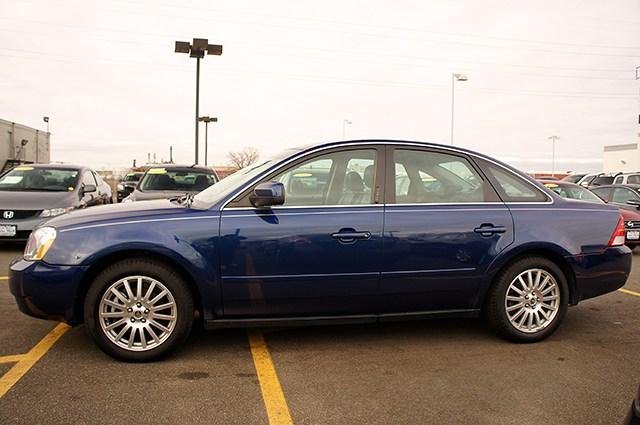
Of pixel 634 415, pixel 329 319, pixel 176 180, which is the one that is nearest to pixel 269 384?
pixel 329 319

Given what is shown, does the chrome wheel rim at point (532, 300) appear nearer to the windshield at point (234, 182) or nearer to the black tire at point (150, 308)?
the windshield at point (234, 182)

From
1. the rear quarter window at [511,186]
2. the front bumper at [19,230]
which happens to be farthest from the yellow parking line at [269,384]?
the front bumper at [19,230]

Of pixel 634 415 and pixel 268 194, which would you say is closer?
pixel 634 415

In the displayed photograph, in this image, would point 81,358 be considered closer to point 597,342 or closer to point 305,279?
point 305,279

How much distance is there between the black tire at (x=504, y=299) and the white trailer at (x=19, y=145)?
17034 mm

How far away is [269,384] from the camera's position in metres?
3.48

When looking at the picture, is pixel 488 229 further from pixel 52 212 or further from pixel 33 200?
pixel 33 200

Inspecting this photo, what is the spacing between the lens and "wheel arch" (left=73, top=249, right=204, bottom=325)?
375 centimetres

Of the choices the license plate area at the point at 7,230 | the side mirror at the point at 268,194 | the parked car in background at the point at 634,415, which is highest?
the side mirror at the point at 268,194

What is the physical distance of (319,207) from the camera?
402 cm

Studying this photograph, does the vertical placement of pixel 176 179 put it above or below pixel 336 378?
above

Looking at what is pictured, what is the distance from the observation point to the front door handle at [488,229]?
4.20 meters

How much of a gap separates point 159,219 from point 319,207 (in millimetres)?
1171

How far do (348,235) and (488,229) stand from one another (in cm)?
116
